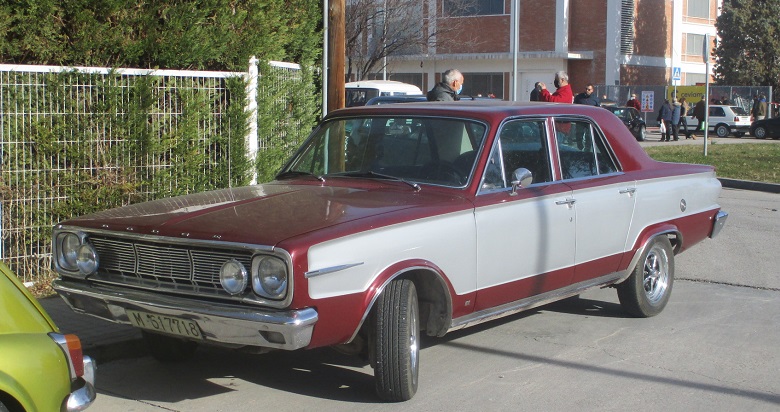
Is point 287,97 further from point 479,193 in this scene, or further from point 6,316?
point 6,316

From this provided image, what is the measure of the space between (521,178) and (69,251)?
2.95 metres

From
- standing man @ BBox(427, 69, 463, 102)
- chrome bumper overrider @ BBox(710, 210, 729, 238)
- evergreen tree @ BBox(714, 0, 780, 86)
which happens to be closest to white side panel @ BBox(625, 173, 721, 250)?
chrome bumper overrider @ BBox(710, 210, 729, 238)

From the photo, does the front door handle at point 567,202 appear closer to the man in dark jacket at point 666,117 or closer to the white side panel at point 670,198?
the white side panel at point 670,198

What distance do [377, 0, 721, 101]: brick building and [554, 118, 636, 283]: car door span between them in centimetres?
3883

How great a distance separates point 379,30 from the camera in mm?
37594

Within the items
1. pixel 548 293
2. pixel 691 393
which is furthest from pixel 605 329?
pixel 691 393

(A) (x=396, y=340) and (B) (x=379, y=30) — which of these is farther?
(B) (x=379, y=30)

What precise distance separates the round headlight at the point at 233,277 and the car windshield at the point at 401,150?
1.65 meters

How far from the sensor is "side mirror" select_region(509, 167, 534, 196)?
6.22 m

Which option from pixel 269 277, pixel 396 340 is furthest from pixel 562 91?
pixel 269 277

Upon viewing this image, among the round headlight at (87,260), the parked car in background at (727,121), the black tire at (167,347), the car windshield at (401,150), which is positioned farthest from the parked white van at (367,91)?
the round headlight at (87,260)

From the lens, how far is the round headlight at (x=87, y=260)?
5.66m

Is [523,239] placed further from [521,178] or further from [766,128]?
[766,128]

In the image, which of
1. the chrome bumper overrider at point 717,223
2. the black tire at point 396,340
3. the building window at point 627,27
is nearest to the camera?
the black tire at point 396,340
